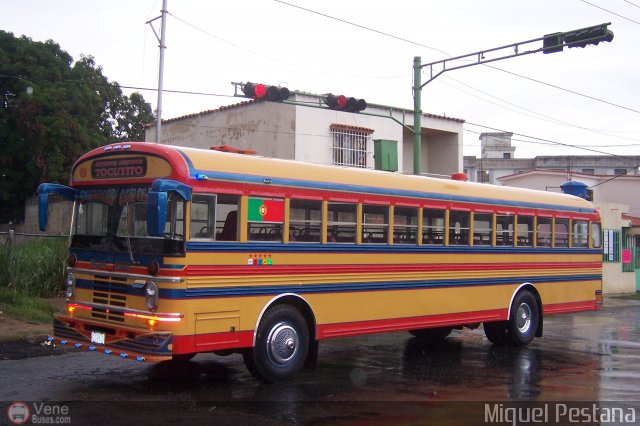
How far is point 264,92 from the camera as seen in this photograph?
613 inches

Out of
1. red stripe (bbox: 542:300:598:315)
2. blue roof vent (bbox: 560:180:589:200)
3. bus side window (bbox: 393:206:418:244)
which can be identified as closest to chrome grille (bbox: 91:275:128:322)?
bus side window (bbox: 393:206:418:244)

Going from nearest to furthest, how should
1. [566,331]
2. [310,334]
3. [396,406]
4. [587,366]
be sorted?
[396,406] → [310,334] → [587,366] → [566,331]

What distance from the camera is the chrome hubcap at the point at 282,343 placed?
8984 millimetres

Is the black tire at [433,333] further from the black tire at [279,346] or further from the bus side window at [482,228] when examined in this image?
the black tire at [279,346]

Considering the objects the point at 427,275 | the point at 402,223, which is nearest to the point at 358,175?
the point at 402,223

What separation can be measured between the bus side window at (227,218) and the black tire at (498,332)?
6410 mm

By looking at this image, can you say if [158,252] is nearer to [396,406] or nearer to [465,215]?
[396,406]

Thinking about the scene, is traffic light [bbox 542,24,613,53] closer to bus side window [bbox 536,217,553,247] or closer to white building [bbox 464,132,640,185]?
bus side window [bbox 536,217,553,247]

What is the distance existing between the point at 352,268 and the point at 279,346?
5.77 ft

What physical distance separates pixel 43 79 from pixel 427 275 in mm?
25407

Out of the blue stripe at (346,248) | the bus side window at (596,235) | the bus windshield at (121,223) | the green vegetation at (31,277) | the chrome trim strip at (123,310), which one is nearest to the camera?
A: the chrome trim strip at (123,310)

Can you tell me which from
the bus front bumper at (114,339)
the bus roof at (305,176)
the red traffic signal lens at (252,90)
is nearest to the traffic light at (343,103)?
the red traffic signal lens at (252,90)

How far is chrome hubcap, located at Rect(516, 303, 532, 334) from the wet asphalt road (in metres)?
0.44

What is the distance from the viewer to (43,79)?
1232 inches
